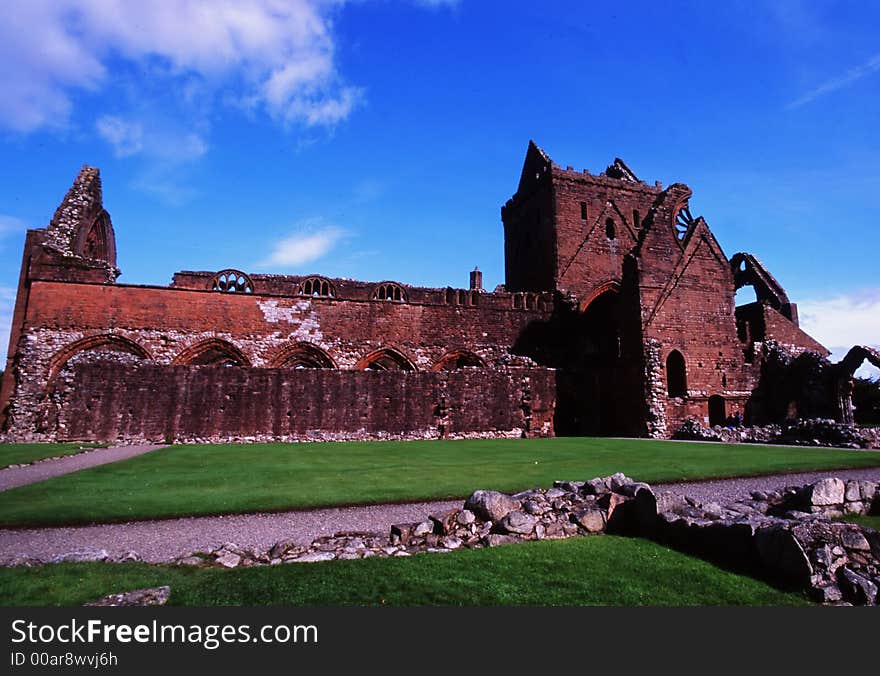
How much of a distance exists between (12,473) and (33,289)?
14.3 m

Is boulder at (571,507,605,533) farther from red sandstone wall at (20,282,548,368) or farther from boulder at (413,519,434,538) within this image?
red sandstone wall at (20,282,548,368)

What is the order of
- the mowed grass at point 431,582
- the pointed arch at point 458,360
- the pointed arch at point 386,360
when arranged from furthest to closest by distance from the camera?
the pointed arch at point 458,360 → the pointed arch at point 386,360 → the mowed grass at point 431,582

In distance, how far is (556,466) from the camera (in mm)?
10312

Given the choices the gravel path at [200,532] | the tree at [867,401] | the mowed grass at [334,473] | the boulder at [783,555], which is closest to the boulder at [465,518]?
the gravel path at [200,532]

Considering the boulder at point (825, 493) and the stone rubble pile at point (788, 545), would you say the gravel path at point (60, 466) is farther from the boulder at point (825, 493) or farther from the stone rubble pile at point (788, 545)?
the boulder at point (825, 493)

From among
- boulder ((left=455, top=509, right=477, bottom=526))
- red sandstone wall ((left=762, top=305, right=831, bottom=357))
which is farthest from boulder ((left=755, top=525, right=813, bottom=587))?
red sandstone wall ((left=762, top=305, right=831, bottom=357))

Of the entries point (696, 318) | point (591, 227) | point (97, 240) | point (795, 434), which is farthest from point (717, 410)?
point (97, 240)

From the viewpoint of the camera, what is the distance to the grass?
36.3 ft

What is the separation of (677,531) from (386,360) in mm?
20076

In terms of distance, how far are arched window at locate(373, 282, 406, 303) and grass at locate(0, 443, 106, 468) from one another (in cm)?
1386

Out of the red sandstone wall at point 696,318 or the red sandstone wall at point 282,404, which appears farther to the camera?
the red sandstone wall at point 696,318

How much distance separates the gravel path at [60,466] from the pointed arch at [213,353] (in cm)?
815

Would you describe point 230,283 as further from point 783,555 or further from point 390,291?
point 783,555

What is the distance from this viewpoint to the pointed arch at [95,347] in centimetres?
2011
